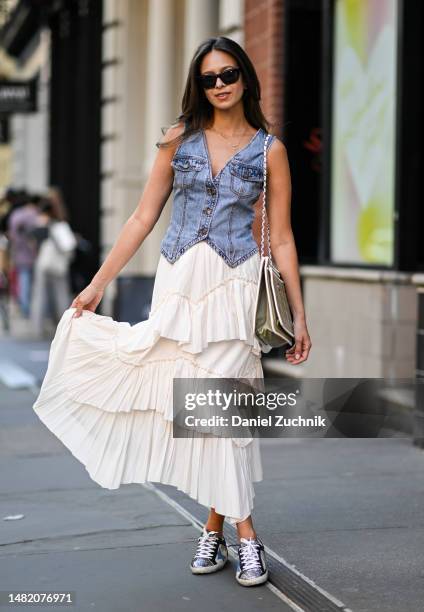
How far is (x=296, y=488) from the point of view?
6.52 metres

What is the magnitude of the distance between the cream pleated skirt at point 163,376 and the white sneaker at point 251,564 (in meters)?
0.13

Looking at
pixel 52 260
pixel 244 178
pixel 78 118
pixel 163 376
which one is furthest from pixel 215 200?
pixel 78 118

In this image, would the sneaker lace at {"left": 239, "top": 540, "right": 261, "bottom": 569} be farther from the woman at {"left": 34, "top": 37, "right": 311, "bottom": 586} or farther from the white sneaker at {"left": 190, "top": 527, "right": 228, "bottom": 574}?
the white sneaker at {"left": 190, "top": 527, "right": 228, "bottom": 574}

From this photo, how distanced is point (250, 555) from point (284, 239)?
1225 millimetres

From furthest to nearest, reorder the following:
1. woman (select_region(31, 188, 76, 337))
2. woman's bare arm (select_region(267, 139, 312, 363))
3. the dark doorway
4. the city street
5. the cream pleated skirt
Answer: the dark doorway < woman (select_region(31, 188, 76, 337)) < woman's bare arm (select_region(267, 139, 312, 363)) < the cream pleated skirt < the city street

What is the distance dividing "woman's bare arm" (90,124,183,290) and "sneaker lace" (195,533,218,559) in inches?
42.3

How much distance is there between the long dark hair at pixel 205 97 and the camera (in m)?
4.71

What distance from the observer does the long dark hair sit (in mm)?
4711

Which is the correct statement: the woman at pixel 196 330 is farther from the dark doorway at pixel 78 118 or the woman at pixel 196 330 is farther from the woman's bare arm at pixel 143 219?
the dark doorway at pixel 78 118

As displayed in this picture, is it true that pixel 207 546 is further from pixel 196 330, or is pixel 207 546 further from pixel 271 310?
pixel 271 310

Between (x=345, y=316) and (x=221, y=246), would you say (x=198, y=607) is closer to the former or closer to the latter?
(x=221, y=246)

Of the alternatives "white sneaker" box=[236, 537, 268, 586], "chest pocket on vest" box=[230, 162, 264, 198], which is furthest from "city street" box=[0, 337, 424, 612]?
"chest pocket on vest" box=[230, 162, 264, 198]

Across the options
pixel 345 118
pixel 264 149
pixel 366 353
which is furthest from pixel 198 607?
pixel 345 118

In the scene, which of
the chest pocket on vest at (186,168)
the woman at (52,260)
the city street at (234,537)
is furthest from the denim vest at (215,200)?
the woman at (52,260)
